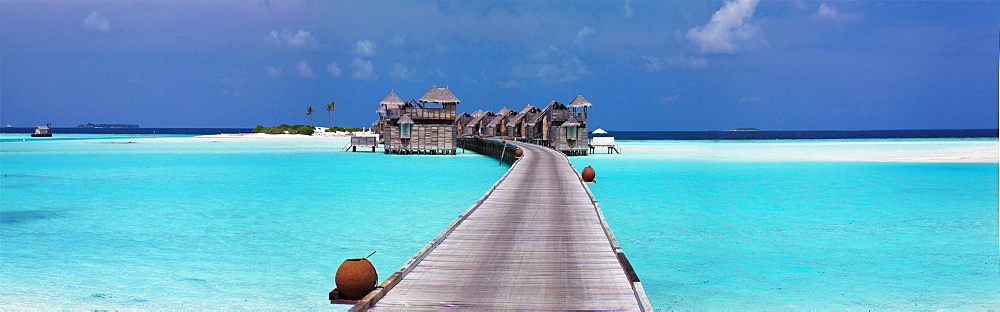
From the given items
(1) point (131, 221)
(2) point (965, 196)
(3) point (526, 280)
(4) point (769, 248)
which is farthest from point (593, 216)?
(2) point (965, 196)

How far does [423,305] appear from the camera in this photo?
25.2ft

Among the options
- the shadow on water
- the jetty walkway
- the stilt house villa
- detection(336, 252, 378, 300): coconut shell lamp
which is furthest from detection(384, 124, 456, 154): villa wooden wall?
detection(336, 252, 378, 300): coconut shell lamp

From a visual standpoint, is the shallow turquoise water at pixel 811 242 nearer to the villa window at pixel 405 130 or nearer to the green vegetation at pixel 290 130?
the villa window at pixel 405 130

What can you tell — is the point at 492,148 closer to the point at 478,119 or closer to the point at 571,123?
the point at 571,123

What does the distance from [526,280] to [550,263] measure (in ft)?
3.49

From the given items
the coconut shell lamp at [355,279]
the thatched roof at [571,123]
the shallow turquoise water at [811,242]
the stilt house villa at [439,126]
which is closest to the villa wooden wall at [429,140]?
the stilt house villa at [439,126]

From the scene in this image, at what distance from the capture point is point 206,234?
17.0 m

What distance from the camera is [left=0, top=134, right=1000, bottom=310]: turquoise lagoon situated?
36.7ft

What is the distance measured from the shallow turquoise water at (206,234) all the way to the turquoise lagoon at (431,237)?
0.06 meters

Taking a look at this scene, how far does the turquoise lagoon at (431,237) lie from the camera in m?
11.2

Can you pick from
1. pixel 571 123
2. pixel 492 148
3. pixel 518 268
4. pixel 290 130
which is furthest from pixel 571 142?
pixel 290 130

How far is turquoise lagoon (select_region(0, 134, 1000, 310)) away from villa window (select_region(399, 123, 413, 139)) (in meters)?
22.9

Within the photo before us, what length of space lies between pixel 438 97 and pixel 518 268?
4588cm

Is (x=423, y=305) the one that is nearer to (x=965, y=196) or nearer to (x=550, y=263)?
(x=550, y=263)
